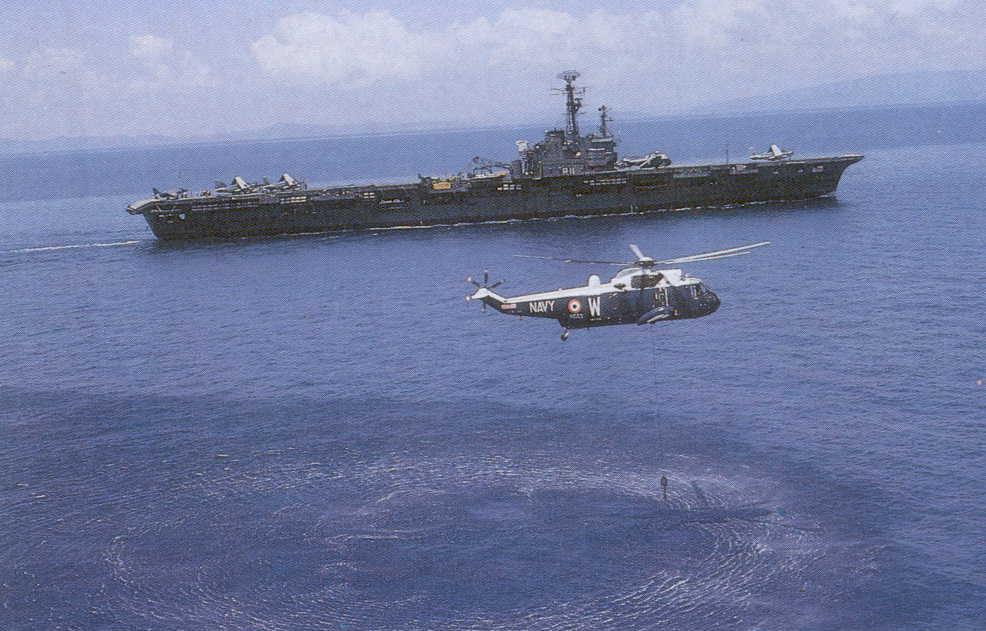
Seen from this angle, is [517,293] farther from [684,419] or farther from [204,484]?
[204,484]

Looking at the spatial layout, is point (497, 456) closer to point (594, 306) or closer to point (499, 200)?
point (594, 306)

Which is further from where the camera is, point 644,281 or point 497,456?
point 497,456

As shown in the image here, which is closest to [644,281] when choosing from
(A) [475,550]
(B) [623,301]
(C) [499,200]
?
(B) [623,301]

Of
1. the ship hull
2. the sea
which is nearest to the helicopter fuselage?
the sea

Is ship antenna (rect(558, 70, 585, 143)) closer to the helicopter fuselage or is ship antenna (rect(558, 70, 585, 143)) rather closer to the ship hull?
the ship hull

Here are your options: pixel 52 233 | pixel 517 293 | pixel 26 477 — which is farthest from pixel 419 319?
pixel 52 233

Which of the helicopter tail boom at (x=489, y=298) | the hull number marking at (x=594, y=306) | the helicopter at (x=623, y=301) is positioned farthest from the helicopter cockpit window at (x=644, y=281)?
the helicopter tail boom at (x=489, y=298)

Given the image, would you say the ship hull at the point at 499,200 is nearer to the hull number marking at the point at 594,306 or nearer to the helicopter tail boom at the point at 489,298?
the hull number marking at the point at 594,306
